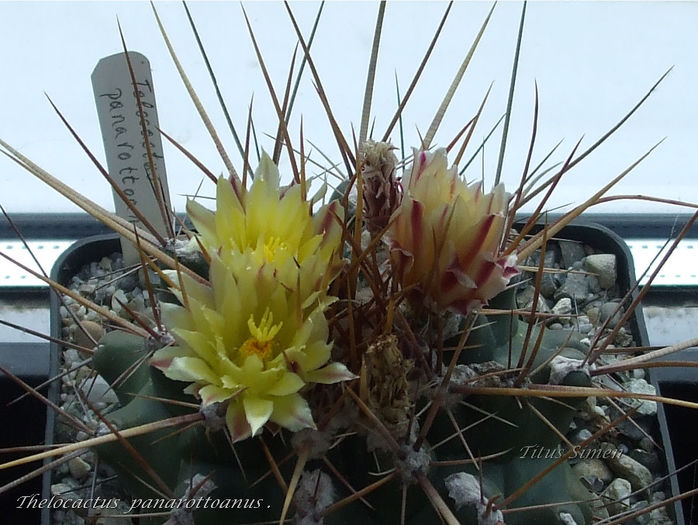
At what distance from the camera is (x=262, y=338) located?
48cm

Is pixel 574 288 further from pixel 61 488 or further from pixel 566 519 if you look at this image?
pixel 61 488

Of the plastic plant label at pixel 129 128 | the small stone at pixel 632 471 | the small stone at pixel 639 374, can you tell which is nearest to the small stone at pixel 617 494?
the small stone at pixel 632 471

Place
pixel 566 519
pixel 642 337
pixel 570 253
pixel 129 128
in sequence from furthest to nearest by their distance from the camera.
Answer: pixel 570 253, pixel 642 337, pixel 129 128, pixel 566 519

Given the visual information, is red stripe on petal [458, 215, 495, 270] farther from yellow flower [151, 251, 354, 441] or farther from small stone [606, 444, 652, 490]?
small stone [606, 444, 652, 490]

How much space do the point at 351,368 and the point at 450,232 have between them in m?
0.10

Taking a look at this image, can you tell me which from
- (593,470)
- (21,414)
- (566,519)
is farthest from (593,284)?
(21,414)

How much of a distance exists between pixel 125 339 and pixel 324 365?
24 cm

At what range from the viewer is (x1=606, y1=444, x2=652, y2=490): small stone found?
0.82 m

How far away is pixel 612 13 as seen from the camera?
136 cm

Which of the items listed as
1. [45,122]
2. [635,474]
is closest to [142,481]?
[635,474]

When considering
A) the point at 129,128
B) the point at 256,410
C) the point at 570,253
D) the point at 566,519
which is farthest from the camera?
the point at 570,253

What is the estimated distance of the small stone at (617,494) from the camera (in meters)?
0.79

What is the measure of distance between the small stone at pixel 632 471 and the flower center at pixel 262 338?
18.4 inches

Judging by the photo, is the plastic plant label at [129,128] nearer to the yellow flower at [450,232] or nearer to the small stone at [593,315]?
the yellow flower at [450,232]
